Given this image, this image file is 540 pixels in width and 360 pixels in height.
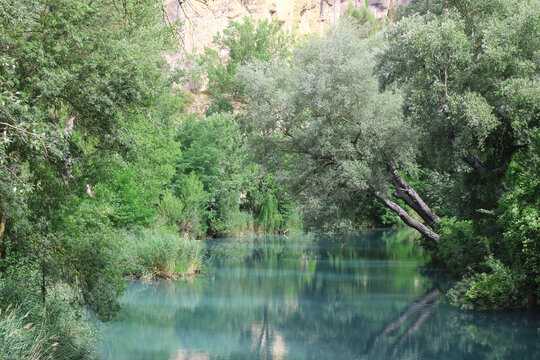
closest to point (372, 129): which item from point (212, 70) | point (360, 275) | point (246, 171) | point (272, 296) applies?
point (360, 275)

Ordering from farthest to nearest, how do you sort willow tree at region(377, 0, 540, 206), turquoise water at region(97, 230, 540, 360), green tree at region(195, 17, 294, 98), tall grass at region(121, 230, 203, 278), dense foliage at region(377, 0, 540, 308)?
green tree at region(195, 17, 294, 98)
tall grass at region(121, 230, 203, 278)
willow tree at region(377, 0, 540, 206)
dense foliage at region(377, 0, 540, 308)
turquoise water at region(97, 230, 540, 360)

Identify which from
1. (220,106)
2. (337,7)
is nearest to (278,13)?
(337,7)

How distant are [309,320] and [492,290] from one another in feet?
13.1

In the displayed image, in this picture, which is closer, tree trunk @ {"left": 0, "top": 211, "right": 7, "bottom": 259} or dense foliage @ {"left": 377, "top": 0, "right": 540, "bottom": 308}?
tree trunk @ {"left": 0, "top": 211, "right": 7, "bottom": 259}

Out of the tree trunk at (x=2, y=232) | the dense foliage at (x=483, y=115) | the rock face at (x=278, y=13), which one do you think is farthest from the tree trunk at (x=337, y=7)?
the tree trunk at (x=2, y=232)

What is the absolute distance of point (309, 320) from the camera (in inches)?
516

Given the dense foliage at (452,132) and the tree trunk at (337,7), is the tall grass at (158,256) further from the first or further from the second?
the tree trunk at (337,7)

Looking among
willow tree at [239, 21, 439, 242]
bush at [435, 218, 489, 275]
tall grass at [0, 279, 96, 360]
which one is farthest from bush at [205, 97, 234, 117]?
tall grass at [0, 279, 96, 360]

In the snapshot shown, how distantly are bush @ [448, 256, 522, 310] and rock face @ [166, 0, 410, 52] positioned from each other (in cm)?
4074

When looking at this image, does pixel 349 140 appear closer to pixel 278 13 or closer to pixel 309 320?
pixel 309 320

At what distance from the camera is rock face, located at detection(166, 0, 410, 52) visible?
53969 millimetres

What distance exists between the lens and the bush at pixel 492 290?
12.4m

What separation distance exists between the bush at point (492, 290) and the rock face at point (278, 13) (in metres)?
40.7

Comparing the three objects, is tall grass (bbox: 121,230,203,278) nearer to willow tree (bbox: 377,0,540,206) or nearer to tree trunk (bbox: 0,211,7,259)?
willow tree (bbox: 377,0,540,206)
